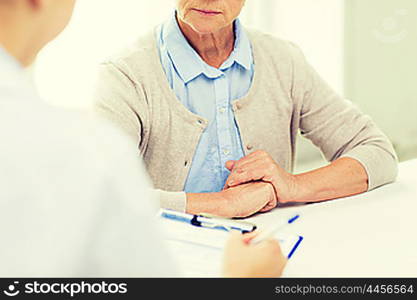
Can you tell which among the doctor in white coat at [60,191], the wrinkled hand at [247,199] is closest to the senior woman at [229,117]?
the wrinkled hand at [247,199]

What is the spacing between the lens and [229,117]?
1438 mm

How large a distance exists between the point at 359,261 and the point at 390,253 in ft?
0.23

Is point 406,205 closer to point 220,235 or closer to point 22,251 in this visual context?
point 220,235

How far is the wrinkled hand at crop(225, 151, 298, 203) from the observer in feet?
4.25

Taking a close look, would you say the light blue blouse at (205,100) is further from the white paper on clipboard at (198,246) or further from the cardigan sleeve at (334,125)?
the white paper on clipboard at (198,246)

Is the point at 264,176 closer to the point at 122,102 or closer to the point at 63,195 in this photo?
the point at 122,102

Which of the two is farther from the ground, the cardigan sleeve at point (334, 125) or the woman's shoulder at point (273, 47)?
the woman's shoulder at point (273, 47)

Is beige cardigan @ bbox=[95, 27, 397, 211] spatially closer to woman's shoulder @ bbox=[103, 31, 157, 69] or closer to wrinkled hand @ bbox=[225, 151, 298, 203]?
woman's shoulder @ bbox=[103, 31, 157, 69]

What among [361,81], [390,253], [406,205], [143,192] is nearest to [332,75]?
[361,81]

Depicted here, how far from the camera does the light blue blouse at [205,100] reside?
140cm

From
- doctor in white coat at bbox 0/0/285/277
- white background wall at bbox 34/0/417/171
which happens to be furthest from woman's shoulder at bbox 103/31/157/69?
white background wall at bbox 34/0/417/171

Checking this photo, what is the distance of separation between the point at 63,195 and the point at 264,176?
2.93 feet

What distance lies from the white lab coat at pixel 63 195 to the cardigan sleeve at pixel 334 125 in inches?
40.5

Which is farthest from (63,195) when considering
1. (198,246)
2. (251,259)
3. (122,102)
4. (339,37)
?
(339,37)
